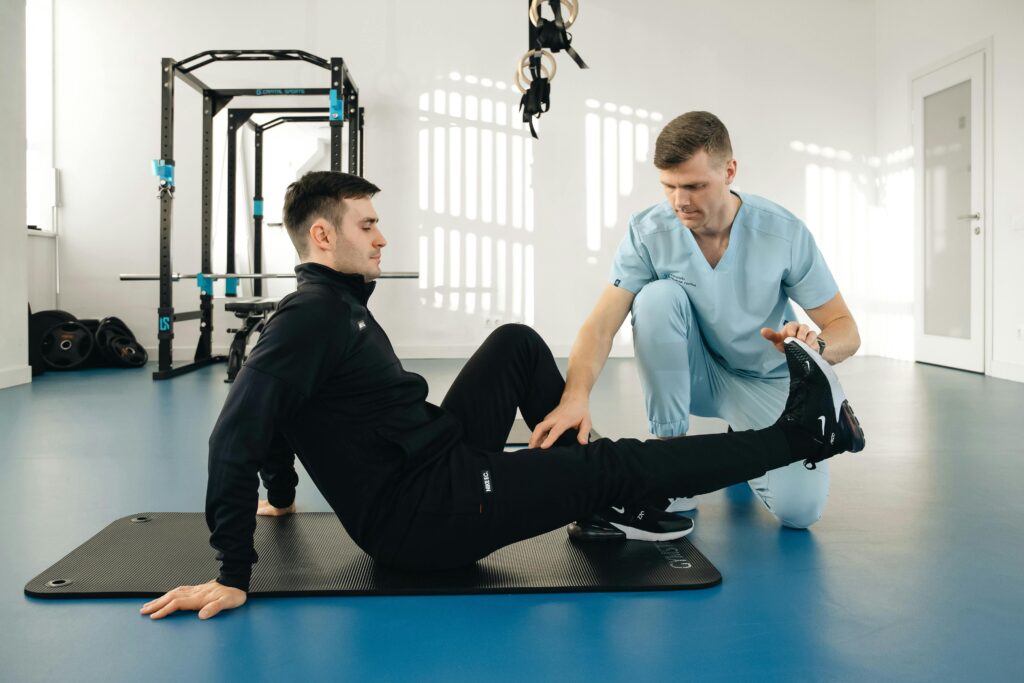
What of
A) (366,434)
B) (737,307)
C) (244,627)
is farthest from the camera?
(737,307)

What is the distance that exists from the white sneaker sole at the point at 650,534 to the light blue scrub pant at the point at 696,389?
0.27 meters

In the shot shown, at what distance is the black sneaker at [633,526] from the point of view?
5.62ft

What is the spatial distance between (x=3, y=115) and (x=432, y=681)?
14.9 feet

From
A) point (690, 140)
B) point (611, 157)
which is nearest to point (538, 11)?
point (690, 140)

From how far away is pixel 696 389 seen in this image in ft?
7.07

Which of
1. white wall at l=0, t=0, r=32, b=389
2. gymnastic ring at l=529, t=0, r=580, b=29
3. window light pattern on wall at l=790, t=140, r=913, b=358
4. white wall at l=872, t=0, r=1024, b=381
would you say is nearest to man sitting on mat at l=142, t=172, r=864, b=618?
gymnastic ring at l=529, t=0, r=580, b=29

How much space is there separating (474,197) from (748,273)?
180 inches

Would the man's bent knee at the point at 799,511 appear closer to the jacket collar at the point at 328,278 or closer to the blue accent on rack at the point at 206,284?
the jacket collar at the point at 328,278

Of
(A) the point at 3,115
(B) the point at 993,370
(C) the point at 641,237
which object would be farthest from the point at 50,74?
(B) the point at 993,370

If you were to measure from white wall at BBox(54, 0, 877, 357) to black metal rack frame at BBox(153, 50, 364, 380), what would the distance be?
0.55 metres

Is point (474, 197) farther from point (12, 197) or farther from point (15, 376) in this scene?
point (15, 376)

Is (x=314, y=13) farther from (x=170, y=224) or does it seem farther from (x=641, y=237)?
(x=641, y=237)

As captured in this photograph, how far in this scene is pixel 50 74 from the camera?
19.8ft

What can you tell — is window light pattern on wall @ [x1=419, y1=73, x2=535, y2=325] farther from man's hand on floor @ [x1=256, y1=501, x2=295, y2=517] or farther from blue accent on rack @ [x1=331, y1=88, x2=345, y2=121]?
man's hand on floor @ [x1=256, y1=501, x2=295, y2=517]
